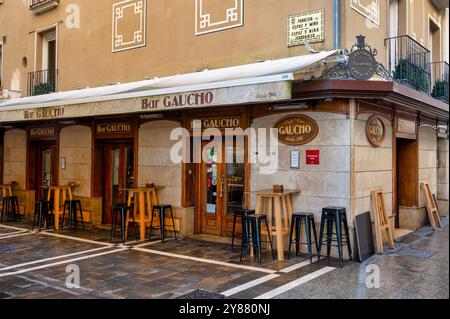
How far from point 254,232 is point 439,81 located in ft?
24.3

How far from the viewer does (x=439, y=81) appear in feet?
37.5

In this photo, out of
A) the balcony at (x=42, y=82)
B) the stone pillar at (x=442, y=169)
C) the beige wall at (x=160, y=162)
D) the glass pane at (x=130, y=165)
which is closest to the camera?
the beige wall at (x=160, y=162)

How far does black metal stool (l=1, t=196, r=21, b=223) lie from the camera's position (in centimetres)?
1233

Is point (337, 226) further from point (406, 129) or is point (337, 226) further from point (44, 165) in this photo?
point (44, 165)

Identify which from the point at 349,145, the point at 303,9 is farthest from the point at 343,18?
the point at 349,145

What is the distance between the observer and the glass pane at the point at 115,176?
35.9ft

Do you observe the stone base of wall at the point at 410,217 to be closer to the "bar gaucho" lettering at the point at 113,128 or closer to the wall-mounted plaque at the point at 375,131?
the wall-mounted plaque at the point at 375,131

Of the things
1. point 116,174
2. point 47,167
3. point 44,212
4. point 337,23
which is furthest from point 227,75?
point 47,167

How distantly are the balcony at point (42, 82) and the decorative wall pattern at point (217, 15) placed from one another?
5432 mm

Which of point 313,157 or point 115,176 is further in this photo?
point 115,176

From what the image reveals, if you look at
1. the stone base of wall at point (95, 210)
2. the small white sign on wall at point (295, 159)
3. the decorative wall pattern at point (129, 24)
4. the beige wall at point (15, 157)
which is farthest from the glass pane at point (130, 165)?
the small white sign on wall at point (295, 159)

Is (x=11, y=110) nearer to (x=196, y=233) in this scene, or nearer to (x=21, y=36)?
(x=21, y=36)

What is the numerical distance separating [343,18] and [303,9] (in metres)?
0.76
